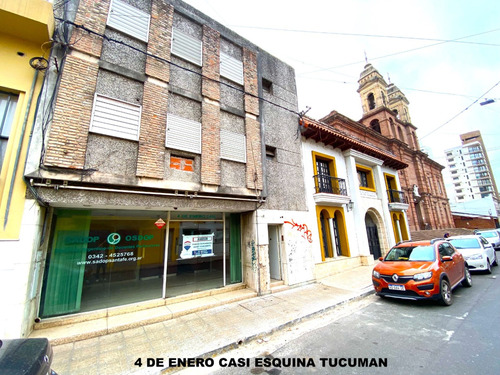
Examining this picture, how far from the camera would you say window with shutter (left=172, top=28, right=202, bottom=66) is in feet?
22.7

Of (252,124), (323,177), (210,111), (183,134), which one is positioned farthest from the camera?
(323,177)

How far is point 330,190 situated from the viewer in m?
11.5

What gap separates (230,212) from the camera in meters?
7.80

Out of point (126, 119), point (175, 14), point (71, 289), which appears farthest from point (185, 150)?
point (175, 14)

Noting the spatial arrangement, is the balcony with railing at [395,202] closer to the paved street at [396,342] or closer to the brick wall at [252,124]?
the paved street at [396,342]

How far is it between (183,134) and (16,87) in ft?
12.1

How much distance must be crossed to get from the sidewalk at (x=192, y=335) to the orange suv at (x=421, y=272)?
1.20 m

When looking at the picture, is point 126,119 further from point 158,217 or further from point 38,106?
point 158,217

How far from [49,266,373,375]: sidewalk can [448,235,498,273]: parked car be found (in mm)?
6191

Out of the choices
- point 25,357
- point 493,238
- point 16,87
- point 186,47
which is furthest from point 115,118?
point 493,238

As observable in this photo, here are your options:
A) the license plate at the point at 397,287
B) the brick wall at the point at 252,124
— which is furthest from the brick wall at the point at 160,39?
the license plate at the point at 397,287

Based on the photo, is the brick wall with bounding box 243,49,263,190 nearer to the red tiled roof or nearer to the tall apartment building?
the red tiled roof

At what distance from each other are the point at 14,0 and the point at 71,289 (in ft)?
21.8

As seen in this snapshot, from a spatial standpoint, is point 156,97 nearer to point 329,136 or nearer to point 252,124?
point 252,124
